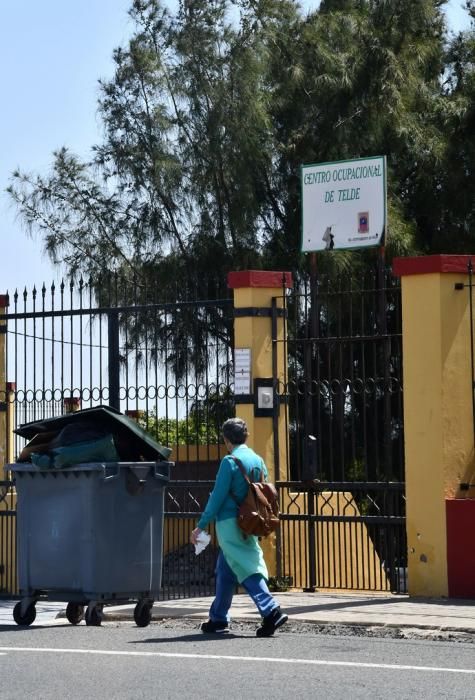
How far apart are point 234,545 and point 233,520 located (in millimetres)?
172

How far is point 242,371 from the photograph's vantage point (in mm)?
Result: 13711

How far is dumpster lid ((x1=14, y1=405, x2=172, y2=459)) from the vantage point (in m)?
11.4

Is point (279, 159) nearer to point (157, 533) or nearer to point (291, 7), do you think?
point (291, 7)

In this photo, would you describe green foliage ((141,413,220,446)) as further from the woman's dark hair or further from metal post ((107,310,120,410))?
the woman's dark hair

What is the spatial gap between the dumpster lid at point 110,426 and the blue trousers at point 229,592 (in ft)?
4.22

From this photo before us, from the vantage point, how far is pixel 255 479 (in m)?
10.5

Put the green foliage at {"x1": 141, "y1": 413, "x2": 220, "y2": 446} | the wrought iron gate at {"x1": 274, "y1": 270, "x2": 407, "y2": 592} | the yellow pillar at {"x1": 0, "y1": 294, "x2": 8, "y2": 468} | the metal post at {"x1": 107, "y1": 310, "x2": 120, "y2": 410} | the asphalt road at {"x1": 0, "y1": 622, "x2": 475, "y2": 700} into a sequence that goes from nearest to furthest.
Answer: the asphalt road at {"x1": 0, "y1": 622, "x2": 475, "y2": 700}, the wrought iron gate at {"x1": 274, "y1": 270, "x2": 407, "y2": 592}, the green foliage at {"x1": 141, "y1": 413, "x2": 220, "y2": 446}, the metal post at {"x1": 107, "y1": 310, "x2": 120, "y2": 410}, the yellow pillar at {"x1": 0, "y1": 294, "x2": 8, "y2": 468}

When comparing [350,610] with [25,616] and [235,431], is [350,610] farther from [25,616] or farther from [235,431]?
[25,616]

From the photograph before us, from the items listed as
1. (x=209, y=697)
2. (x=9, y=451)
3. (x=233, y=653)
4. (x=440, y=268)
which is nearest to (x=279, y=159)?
(x=9, y=451)

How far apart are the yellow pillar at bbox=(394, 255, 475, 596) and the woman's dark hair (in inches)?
98.1

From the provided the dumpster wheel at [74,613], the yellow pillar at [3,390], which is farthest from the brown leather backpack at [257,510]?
the yellow pillar at [3,390]

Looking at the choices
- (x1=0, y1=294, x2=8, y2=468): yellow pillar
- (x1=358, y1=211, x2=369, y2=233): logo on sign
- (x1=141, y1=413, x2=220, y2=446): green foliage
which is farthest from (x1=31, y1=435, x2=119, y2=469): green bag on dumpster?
(x1=0, y1=294, x2=8, y2=468): yellow pillar

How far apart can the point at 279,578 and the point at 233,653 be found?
4265mm

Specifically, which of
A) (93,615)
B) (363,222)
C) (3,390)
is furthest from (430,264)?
(3,390)
